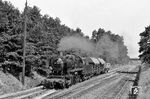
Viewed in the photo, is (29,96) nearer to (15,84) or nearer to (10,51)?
(15,84)

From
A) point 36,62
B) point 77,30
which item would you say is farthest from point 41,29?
point 77,30

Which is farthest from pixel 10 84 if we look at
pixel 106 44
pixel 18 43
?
pixel 106 44

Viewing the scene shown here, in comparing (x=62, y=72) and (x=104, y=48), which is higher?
(x=104, y=48)

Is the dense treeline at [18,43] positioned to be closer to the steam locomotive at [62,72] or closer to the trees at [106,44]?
the steam locomotive at [62,72]

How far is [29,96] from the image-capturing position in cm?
2062

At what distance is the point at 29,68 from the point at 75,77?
5749 mm

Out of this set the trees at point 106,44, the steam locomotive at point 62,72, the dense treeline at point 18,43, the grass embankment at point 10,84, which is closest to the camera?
the grass embankment at point 10,84

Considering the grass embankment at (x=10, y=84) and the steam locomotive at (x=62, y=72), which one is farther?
the steam locomotive at (x=62, y=72)

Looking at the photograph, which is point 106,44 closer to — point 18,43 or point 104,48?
point 104,48

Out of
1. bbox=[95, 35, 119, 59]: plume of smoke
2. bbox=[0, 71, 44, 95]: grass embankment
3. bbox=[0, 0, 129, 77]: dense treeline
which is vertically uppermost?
bbox=[95, 35, 119, 59]: plume of smoke

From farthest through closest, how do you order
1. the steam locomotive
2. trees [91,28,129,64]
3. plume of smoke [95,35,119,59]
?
→ trees [91,28,129,64] → plume of smoke [95,35,119,59] → the steam locomotive

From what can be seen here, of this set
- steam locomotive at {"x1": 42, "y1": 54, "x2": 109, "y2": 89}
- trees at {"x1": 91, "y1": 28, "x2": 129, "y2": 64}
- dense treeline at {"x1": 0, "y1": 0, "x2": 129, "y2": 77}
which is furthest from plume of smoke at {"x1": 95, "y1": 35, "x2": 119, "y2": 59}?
steam locomotive at {"x1": 42, "y1": 54, "x2": 109, "y2": 89}

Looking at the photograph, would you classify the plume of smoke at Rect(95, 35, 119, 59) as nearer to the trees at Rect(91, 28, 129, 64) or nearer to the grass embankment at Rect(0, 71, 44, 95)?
the trees at Rect(91, 28, 129, 64)

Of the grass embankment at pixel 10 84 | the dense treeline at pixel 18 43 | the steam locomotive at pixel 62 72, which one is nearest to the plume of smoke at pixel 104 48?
the dense treeline at pixel 18 43
